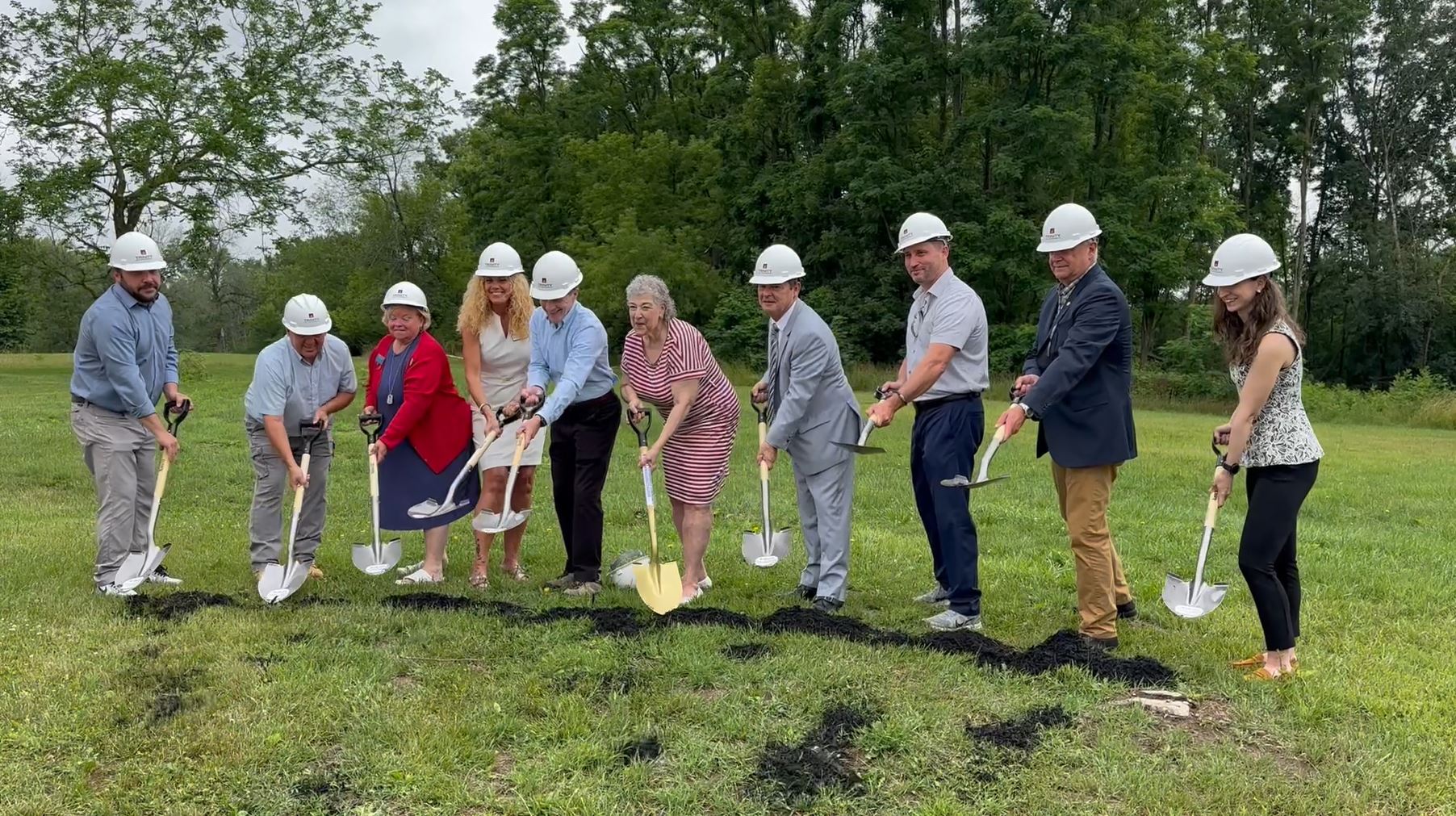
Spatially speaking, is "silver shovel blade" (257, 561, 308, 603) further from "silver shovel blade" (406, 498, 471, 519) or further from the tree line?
the tree line

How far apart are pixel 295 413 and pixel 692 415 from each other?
246cm

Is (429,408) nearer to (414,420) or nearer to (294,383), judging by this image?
(414,420)

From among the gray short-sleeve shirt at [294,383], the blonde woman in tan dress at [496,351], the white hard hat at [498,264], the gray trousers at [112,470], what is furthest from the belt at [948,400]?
the gray trousers at [112,470]

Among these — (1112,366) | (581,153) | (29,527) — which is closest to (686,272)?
(581,153)

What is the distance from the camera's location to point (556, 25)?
139ft

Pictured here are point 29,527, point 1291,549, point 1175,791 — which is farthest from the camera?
point 29,527

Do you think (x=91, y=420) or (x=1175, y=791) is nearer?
(x=1175, y=791)

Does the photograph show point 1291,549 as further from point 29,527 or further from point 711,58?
point 711,58

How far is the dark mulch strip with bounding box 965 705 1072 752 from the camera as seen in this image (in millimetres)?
3961

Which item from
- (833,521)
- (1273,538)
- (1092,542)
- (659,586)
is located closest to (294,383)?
(659,586)

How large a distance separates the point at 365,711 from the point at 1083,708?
298cm

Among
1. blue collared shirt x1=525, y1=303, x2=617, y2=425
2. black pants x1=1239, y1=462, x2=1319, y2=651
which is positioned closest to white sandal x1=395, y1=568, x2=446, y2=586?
blue collared shirt x1=525, y1=303, x2=617, y2=425

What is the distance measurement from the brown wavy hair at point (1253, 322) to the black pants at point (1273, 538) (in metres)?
0.53

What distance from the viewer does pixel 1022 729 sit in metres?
4.06
